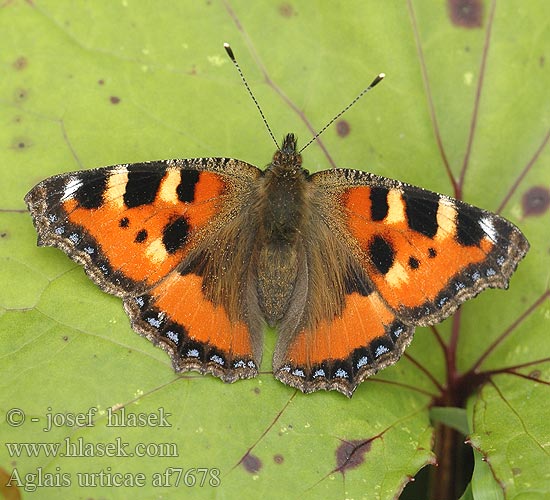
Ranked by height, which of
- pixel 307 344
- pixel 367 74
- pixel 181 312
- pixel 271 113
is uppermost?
pixel 367 74

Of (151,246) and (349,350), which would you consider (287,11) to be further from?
(349,350)

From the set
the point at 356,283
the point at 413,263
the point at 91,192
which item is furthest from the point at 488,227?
the point at 91,192

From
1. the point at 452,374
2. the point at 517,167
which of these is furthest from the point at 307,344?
the point at 517,167

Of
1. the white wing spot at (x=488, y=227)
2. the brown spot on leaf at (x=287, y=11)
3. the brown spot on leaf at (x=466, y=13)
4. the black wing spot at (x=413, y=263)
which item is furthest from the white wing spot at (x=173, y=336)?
the brown spot on leaf at (x=466, y=13)

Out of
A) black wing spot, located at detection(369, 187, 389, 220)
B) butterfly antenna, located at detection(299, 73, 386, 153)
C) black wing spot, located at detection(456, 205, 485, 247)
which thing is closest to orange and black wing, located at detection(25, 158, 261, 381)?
butterfly antenna, located at detection(299, 73, 386, 153)

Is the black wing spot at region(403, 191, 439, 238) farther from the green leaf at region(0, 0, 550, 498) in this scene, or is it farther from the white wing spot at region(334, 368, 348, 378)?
the white wing spot at region(334, 368, 348, 378)

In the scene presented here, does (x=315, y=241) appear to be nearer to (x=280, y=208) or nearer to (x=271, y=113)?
(x=280, y=208)

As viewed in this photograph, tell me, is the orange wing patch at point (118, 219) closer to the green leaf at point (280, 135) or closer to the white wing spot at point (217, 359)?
the green leaf at point (280, 135)
